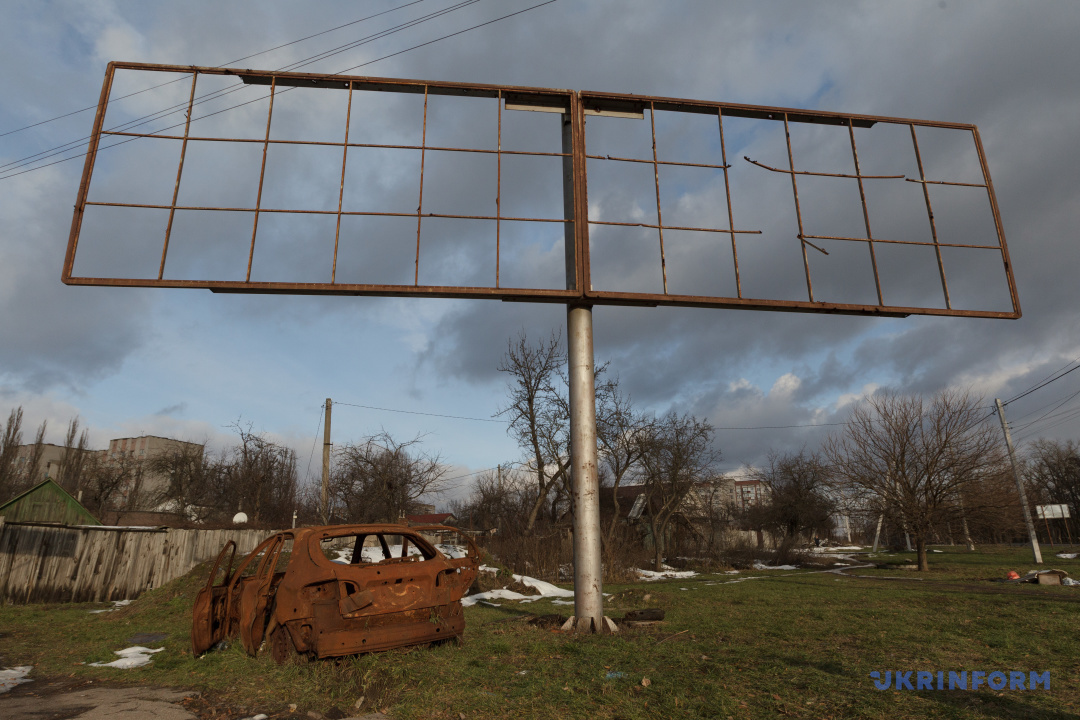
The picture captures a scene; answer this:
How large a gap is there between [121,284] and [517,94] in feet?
21.2

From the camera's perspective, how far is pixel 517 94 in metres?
9.60

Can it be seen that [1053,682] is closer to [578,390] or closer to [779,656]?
[779,656]

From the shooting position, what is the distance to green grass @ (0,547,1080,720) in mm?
4121

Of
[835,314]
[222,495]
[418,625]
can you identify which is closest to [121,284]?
[418,625]

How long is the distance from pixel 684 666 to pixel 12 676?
7069mm

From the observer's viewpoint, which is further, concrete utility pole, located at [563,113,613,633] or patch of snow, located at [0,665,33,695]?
concrete utility pole, located at [563,113,613,633]

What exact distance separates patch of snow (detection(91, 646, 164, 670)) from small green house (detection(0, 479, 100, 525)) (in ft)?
51.9

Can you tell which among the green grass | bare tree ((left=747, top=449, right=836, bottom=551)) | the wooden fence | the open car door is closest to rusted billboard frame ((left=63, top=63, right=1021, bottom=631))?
the green grass

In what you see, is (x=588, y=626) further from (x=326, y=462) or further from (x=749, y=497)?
(x=749, y=497)

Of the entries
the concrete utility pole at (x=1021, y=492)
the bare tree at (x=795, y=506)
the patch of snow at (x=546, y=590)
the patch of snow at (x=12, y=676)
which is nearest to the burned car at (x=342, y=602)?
the patch of snow at (x=12, y=676)

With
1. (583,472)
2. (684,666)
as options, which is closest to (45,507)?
(583,472)

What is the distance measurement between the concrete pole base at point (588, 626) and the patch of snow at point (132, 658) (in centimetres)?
496

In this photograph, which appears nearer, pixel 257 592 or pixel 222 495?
pixel 257 592

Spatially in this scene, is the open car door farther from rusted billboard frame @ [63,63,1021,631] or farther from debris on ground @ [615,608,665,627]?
debris on ground @ [615,608,665,627]
